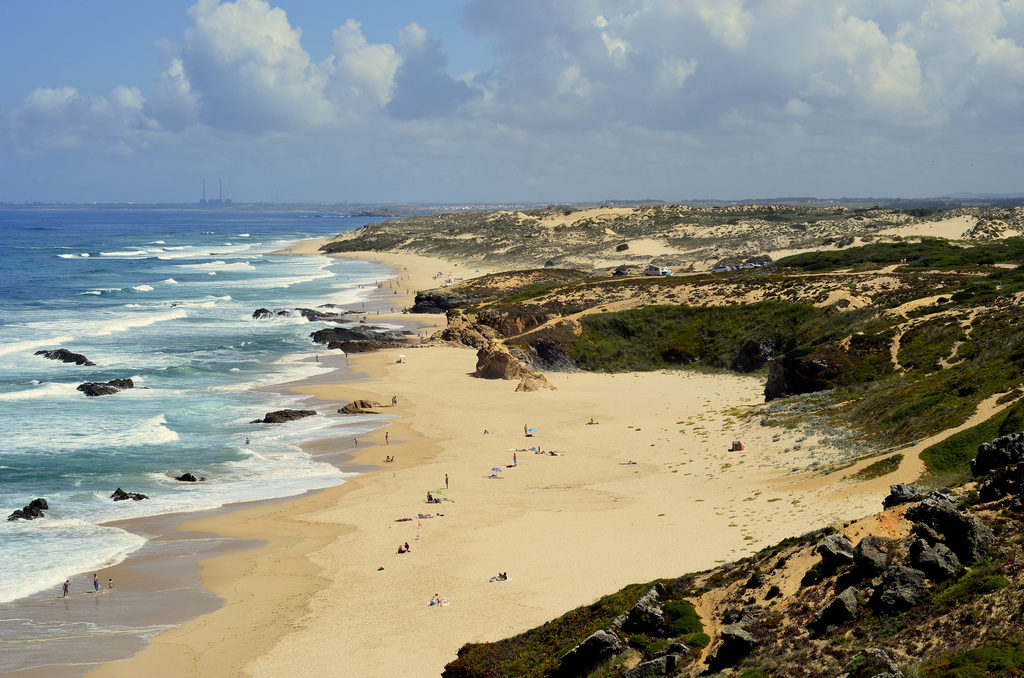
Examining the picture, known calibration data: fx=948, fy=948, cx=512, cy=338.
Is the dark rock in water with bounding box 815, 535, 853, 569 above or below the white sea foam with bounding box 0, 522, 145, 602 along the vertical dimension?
above

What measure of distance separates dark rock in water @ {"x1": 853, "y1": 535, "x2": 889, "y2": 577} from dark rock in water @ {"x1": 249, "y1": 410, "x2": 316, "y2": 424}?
30.9 meters

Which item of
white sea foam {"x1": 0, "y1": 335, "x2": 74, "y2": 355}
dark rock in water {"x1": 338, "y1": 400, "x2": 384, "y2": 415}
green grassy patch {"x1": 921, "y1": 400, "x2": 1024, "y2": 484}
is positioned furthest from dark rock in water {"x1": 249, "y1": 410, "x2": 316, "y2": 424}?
green grassy patch {"x1": 921, "y1": 400, "x2": 1024, "y2": 484}

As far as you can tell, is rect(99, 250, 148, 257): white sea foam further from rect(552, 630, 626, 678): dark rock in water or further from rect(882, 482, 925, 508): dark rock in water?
rect(882, 482, 925, 508): dark rock in water

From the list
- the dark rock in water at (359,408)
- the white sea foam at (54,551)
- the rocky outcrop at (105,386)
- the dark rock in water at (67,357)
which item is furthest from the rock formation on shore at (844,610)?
the dark rock in water at (67,357)

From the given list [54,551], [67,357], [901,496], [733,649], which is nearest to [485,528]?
[54,551]

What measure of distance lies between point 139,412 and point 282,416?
274 inches

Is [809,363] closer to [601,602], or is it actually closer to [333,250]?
[601,602]

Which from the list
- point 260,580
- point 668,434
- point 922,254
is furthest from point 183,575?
point 922,254

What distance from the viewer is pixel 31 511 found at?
28.9 meters

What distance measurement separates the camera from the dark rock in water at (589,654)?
14.8m

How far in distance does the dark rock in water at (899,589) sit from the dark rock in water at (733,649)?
190 cm

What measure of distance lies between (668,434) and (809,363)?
688 cm

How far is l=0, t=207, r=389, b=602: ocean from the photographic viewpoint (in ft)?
94.8

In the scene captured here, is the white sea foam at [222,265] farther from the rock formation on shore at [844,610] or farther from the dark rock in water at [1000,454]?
the dark rock in water at [1000,454]
